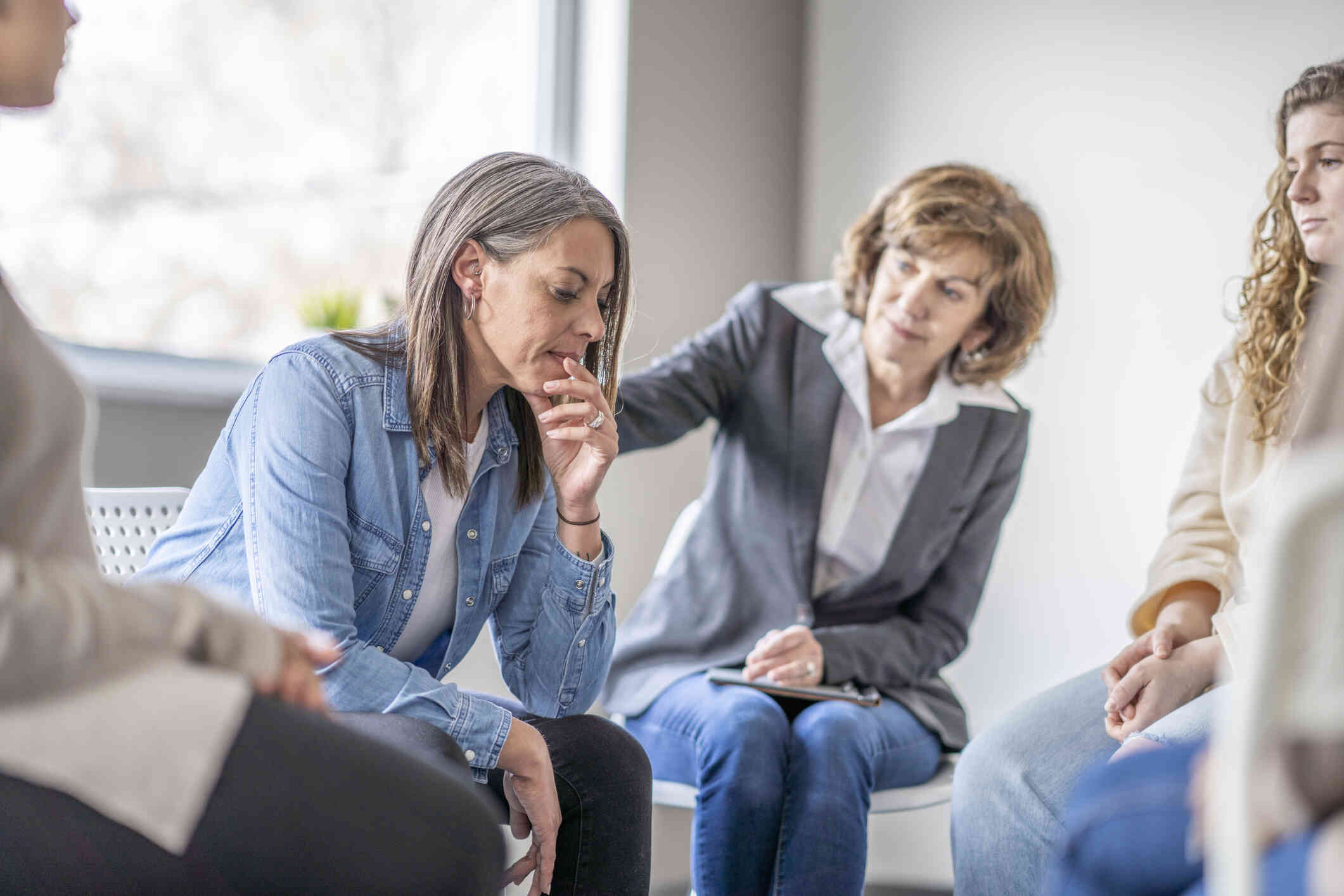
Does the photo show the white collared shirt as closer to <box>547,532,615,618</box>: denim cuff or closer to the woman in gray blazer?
the woman in gray blazer

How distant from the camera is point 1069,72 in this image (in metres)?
2.21

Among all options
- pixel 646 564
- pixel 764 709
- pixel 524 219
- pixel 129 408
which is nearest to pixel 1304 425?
pixel 524 219

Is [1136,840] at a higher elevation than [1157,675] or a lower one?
higher

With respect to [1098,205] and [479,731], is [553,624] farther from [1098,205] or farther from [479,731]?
[1098,205]

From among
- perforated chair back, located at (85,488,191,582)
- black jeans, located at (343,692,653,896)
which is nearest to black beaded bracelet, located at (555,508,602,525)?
black jeans, located at (343,692,653,896)

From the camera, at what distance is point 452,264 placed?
124cm

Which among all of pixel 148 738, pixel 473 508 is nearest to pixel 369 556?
pixel 473 508

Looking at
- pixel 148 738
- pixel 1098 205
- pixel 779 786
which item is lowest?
pixel 779 786

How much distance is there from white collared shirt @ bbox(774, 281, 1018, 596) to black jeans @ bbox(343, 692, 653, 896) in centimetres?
58

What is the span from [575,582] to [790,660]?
444mm

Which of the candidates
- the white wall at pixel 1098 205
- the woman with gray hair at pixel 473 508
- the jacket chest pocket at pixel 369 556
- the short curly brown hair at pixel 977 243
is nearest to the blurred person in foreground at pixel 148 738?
the woman with gray hair at pixel 473 508

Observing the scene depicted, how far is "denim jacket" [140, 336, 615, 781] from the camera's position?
1.08 meters

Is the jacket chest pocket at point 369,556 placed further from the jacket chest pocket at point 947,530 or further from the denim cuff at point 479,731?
the jacket chest pocket at point 947,530

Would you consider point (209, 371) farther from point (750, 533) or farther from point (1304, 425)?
point (1304, 425)
